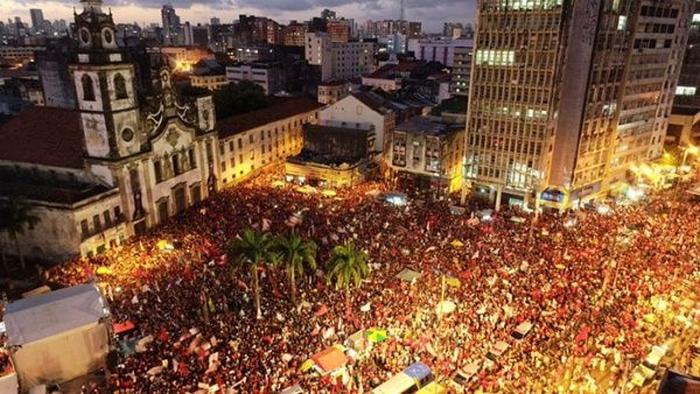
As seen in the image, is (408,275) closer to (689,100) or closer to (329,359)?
(329,359)

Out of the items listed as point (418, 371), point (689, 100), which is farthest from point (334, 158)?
point (689, 100)

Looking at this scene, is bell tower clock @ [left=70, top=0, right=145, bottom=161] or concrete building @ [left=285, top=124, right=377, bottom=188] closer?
bell tower clock @ [left=70, top=0, right=145, bottom=161]

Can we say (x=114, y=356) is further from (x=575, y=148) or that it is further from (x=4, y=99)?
(x=4, y=99)

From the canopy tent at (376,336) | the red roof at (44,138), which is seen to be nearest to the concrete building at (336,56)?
the red roof at (44,138)

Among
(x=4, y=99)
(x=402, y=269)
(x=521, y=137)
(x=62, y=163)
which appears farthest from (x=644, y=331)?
(x=4, y=99)

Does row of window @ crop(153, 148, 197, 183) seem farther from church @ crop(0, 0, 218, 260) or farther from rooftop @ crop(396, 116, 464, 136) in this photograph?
rooftop @ crop(396, 116, 464, 136)

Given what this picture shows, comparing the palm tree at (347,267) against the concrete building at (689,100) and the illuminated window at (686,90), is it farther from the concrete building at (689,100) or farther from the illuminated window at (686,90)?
the illuminated window at (686,90)

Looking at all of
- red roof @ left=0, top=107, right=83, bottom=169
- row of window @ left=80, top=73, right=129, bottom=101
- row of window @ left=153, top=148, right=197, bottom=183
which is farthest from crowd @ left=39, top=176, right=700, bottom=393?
row of window @ left=80, top=73, right=129, bottom=101
